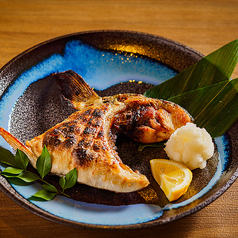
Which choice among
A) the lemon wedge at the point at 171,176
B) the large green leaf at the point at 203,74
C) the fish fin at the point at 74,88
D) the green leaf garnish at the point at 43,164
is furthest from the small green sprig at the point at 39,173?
the large green leaf at the point at 203,74

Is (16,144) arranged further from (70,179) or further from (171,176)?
(171,176)

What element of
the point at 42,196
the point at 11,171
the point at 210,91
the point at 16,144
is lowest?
the point at 42,196

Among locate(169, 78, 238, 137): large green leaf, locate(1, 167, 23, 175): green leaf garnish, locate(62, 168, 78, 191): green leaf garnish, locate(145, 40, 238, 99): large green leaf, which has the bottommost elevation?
locate(62, 168, 78, 191): green leaf garnish

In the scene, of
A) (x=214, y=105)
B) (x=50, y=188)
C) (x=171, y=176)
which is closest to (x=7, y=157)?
(x=50, y=188)

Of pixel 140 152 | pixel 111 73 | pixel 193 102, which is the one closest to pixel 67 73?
pixel 111 73

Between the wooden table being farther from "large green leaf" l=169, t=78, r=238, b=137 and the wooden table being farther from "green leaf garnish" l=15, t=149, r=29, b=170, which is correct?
"green leaf garnish" l=15, t=149, r=29, b=170

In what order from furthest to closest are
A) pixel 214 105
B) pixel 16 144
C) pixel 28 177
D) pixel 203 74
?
pixel 203 74 < pixel 214 105 < pixel 16 144 < pixel 28 177

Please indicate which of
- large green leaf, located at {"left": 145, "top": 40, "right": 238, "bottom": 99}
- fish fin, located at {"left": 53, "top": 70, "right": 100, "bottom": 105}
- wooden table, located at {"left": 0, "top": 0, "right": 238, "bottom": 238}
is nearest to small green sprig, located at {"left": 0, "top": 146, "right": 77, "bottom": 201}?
fish fin, located at {"left": 53, "top": 70, "right": 100, "bottom": 105}

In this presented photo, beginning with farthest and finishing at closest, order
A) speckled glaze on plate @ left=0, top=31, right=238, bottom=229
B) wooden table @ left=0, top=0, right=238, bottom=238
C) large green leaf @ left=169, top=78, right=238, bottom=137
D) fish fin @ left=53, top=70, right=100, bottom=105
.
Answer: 1. wooden table @ left=0, top=0, right=238, bottom=238
2. fish fin @ left=53, top=70, right=100, bottom=105
3. large green leaf @ left=169, top=78, right=238, bottom=137
4. speckled glaze on plate @ left=0, top=31, right=238, bottom=229
